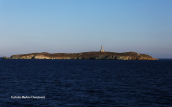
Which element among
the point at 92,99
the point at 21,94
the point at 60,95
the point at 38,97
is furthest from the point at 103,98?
the point at 21,94

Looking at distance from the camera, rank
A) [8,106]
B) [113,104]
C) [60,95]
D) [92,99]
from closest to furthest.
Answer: [8,106]
[113,104]
[92,99]
[60,95]

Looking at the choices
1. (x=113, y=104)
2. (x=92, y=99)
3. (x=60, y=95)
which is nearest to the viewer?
(x=113, y=104)

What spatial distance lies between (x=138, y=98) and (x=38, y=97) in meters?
13.4

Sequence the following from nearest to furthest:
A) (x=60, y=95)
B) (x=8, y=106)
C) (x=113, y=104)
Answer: (x=8, y=106), (x=113, y=104), (x=60, y=95)

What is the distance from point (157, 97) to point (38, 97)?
53.4 feet

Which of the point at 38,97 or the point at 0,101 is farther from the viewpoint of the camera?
the point at 38,97

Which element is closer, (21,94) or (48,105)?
(48,105)

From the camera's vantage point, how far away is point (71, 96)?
26.0 m

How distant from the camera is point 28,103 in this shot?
72.4 ft

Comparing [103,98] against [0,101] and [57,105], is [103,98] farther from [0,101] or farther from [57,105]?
[0,101]

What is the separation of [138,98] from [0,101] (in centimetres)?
1765

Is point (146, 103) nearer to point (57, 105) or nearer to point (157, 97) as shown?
point (157, 97)

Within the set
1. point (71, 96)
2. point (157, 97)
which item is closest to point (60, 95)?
point (71, 96)

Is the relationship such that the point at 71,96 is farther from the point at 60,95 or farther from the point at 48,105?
the point at 48,105
